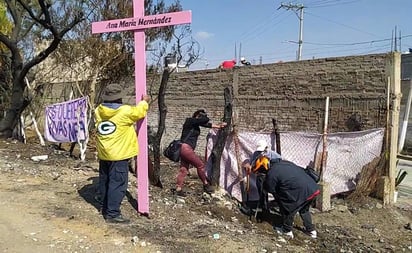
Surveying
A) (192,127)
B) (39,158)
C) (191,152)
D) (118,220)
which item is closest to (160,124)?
(192,127)

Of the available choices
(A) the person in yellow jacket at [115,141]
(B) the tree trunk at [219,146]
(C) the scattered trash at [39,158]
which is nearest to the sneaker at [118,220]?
(A) the person in yellow jacket at [115,141]

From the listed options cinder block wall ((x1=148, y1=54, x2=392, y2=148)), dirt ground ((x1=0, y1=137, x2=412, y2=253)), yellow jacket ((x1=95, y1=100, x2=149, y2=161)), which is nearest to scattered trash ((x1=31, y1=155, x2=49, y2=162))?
dirt ground ((x1=0, y1=137, x2=412, y2=253))

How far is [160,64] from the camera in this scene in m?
15.3

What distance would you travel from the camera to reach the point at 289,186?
6.75m

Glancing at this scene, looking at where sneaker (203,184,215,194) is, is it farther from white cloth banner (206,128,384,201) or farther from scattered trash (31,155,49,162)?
scattered trash (31,155,49,162)

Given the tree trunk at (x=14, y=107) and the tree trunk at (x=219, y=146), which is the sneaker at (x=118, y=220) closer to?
the tree trunk at (x=219, y=146)

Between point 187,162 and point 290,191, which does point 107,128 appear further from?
point 290,191

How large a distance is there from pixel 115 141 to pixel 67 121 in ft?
17.8

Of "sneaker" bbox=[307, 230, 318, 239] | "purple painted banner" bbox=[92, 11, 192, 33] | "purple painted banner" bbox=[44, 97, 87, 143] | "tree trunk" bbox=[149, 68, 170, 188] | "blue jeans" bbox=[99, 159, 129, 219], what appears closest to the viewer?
"purple painted banner" bbox=[92, 11, 192, 33]

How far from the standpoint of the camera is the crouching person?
6.76m

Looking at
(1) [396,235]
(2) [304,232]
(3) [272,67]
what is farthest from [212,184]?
(3) [272,67]

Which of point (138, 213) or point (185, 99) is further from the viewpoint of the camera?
point (185, 99)

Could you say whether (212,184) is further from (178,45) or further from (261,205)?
(178,45)

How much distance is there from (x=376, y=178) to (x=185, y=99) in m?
7.10
